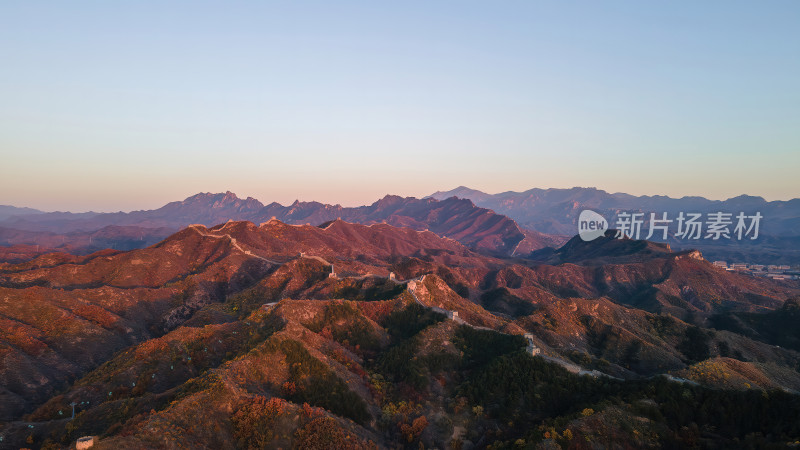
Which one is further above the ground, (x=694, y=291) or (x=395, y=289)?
(x=395, y=289)

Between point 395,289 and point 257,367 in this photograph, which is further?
point 395,289

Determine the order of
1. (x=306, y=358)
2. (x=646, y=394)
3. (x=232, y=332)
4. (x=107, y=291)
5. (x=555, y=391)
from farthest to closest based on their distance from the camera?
(x=107, y=291) < (x=232, y=332) < (x=306, y=358) < (x=555, y=391) < (x=646, y=394)

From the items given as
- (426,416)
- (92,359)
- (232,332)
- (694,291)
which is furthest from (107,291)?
(694,291)

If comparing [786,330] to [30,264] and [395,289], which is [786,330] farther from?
[30,264]

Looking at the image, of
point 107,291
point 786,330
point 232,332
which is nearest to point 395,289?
point 232,332

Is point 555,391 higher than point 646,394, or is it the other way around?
point 646,394

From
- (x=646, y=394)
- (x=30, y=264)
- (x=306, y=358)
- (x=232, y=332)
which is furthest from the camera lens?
(x=30, y=264)

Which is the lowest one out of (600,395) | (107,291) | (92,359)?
(92,359)

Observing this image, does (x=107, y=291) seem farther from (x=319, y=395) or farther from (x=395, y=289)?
(x=319, y=395)

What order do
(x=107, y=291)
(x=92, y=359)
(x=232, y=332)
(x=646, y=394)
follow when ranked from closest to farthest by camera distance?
1. (x=646, y=394)
2. (x=232, y=332)
3. (x=92, y=359)
4. (x=107, y=291)
